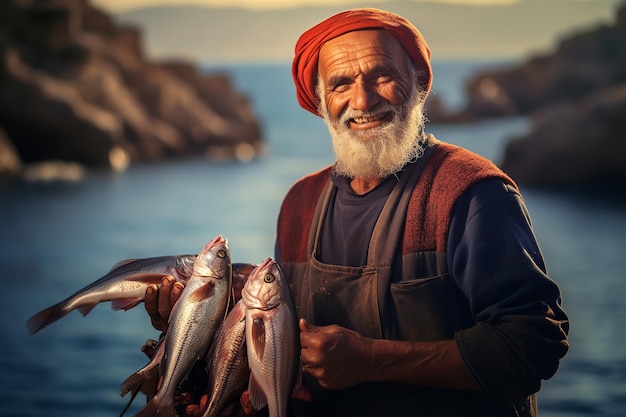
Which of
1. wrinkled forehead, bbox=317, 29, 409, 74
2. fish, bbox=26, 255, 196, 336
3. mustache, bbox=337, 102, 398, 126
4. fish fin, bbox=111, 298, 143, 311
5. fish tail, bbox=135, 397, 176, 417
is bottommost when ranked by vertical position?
fish tail, bbox=135, 397, 176, 417

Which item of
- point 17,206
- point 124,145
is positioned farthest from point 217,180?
point 17,206

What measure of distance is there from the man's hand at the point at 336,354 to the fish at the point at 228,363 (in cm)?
16

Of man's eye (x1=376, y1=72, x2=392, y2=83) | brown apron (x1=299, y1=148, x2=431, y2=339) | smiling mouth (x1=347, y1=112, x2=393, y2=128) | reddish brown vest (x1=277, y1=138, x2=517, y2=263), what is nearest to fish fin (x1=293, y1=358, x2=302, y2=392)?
brown apron (x1=299, y1=148, x2=431, y2=339)

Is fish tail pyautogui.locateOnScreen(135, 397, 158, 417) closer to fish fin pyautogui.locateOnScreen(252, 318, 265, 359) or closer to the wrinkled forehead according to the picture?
fish fin pyautogui.locateOnScreen(252, 318, 265, 359)

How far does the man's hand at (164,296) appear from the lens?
8.26ft

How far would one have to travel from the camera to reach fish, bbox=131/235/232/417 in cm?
239

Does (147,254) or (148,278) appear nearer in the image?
(148,278)

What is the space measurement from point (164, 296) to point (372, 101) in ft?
2.60

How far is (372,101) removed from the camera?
8.43 feet

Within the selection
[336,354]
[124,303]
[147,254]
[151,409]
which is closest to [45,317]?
[124,303]

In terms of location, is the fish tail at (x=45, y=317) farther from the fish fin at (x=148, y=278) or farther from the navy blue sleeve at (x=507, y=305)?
the navy blue sleeve at (x=507, y=305)

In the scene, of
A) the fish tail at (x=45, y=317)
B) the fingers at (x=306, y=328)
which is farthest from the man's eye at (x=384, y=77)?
the fish tail at (x=45, y=317)

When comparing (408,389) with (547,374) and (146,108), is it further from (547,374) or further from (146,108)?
(146,108)

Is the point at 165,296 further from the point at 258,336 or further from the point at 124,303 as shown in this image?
the point at 258,336
